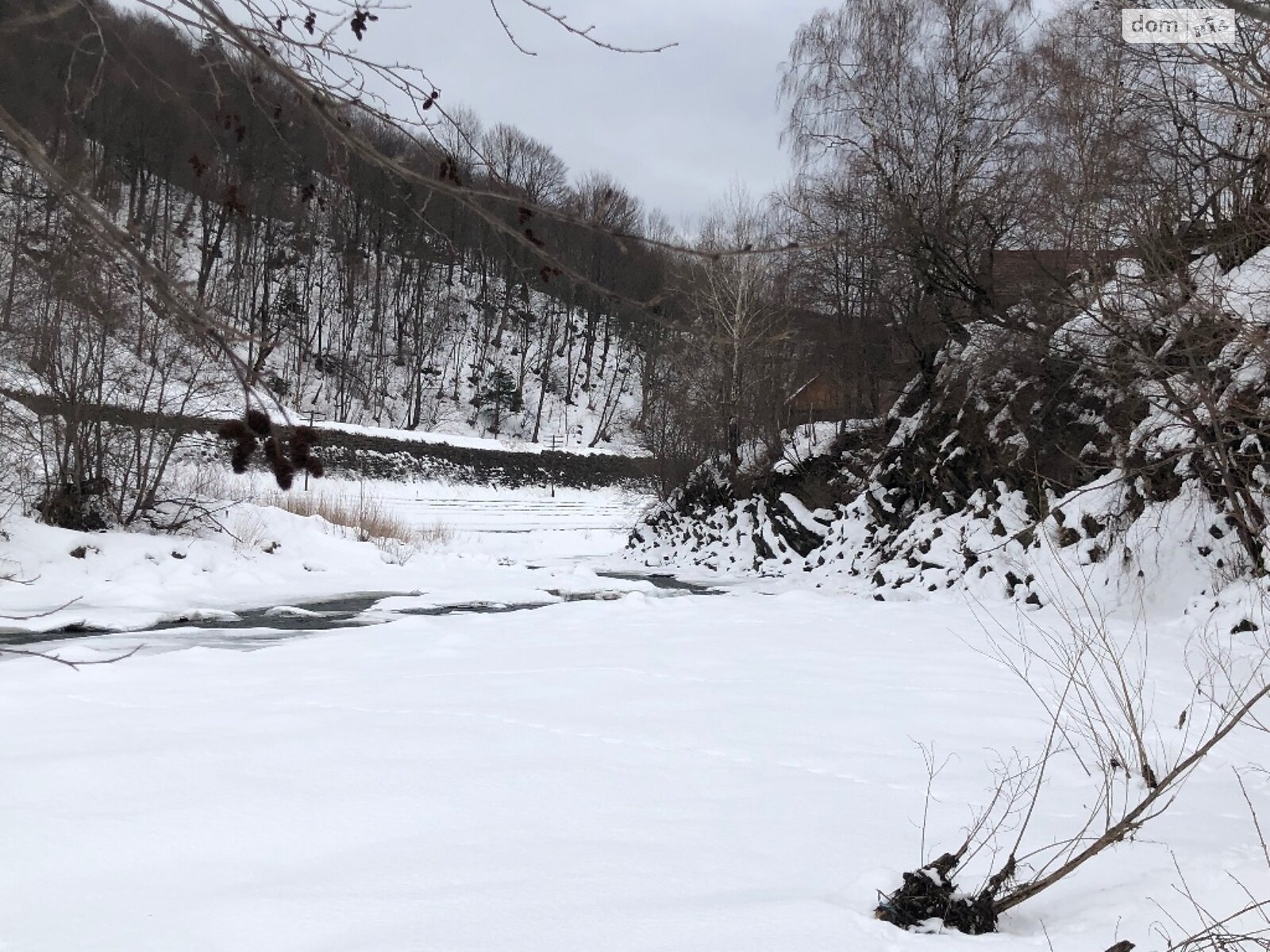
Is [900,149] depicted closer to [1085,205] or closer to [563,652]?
[1085,205]

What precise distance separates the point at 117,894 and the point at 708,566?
1427 cm

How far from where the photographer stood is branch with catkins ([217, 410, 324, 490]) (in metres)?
1.30

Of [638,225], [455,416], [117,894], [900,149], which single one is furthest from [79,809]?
[455,416]

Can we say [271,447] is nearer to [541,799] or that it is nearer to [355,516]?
[541,799]

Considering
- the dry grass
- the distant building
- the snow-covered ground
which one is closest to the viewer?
Result: the snow-covered ground

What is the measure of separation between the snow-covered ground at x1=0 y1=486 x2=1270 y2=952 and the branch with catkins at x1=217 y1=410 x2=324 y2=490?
121 cm

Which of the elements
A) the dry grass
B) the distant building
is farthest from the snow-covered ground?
the distant building

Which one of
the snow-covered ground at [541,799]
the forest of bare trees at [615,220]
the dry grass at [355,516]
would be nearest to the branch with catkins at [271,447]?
the forest of bare trees at [615,220]

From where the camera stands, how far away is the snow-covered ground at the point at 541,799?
7.07ft

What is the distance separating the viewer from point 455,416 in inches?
1507

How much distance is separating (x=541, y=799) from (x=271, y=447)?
83.7 inches

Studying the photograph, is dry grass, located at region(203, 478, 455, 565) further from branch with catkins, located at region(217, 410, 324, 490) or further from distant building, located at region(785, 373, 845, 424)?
branch with catkins, located at region(217, 410, 324, 490)

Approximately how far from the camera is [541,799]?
3.07 m

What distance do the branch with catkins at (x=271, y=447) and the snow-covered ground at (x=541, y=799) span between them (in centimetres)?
121
